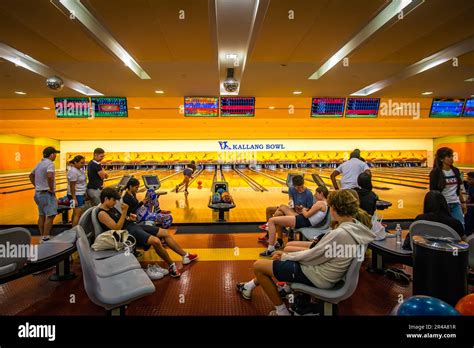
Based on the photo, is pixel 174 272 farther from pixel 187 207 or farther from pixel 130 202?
pixel 187 207

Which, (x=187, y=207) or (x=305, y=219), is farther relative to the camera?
(x=187, y=207)

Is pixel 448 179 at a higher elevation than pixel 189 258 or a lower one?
higher

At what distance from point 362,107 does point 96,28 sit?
515cm

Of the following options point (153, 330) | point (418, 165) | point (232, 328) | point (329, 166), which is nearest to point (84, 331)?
point (153, 330)

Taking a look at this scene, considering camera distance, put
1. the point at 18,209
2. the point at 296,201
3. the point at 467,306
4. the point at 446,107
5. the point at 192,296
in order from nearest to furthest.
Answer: the point at 467,306
the point at 192,296
the point at 296,201
the point at 18,209
the point at 446,107

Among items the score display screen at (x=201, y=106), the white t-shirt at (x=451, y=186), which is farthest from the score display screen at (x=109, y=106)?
the white t-shirt at (x=451, y=186)

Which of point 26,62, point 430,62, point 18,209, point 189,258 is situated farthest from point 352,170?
point 18,209

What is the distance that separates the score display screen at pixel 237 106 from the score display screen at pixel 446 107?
3854 millimetres

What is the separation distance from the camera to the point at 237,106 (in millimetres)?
5863

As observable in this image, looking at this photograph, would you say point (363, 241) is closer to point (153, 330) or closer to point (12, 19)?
point (153, 330)

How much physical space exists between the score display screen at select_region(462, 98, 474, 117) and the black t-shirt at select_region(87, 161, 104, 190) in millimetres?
7171

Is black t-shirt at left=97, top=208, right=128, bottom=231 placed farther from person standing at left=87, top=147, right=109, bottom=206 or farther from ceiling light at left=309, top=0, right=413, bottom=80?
ceiling light at left=309, top=0, right=413, bottom=80

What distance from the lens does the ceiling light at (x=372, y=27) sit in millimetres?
2523

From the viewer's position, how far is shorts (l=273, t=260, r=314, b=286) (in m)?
1.68
